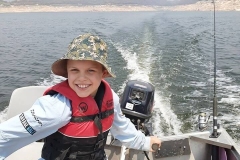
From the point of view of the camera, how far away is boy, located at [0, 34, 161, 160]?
1.37 m

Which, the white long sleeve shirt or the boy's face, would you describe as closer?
the white long sleeve shirt

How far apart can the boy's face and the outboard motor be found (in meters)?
1.52

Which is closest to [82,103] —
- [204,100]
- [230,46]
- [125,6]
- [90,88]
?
[90,88]

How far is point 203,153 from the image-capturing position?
285 centimetres

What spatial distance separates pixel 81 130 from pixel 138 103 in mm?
1534

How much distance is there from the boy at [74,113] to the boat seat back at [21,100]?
Answer: 1.16 metres

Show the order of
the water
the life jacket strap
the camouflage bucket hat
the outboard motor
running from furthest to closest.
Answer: the water, the outboard motor, the life jacket strap, the camouflage bucket hat

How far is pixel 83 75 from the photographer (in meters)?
1.54

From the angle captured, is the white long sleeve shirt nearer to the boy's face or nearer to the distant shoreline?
the boy's face

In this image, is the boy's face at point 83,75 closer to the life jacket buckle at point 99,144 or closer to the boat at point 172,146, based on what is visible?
the life jacket buckle at point 99,144

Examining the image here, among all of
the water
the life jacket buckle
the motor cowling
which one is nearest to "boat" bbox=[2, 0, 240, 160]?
the motor cowling

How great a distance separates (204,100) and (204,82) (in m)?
1.28

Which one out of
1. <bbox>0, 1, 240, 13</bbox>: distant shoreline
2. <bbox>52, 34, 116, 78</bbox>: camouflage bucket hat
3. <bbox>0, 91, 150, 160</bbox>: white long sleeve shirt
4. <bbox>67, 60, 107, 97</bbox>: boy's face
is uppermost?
<bbox>0, 1, 240, 13</bbox>: distant shoreline

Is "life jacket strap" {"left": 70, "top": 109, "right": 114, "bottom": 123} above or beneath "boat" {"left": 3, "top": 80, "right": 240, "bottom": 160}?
above
